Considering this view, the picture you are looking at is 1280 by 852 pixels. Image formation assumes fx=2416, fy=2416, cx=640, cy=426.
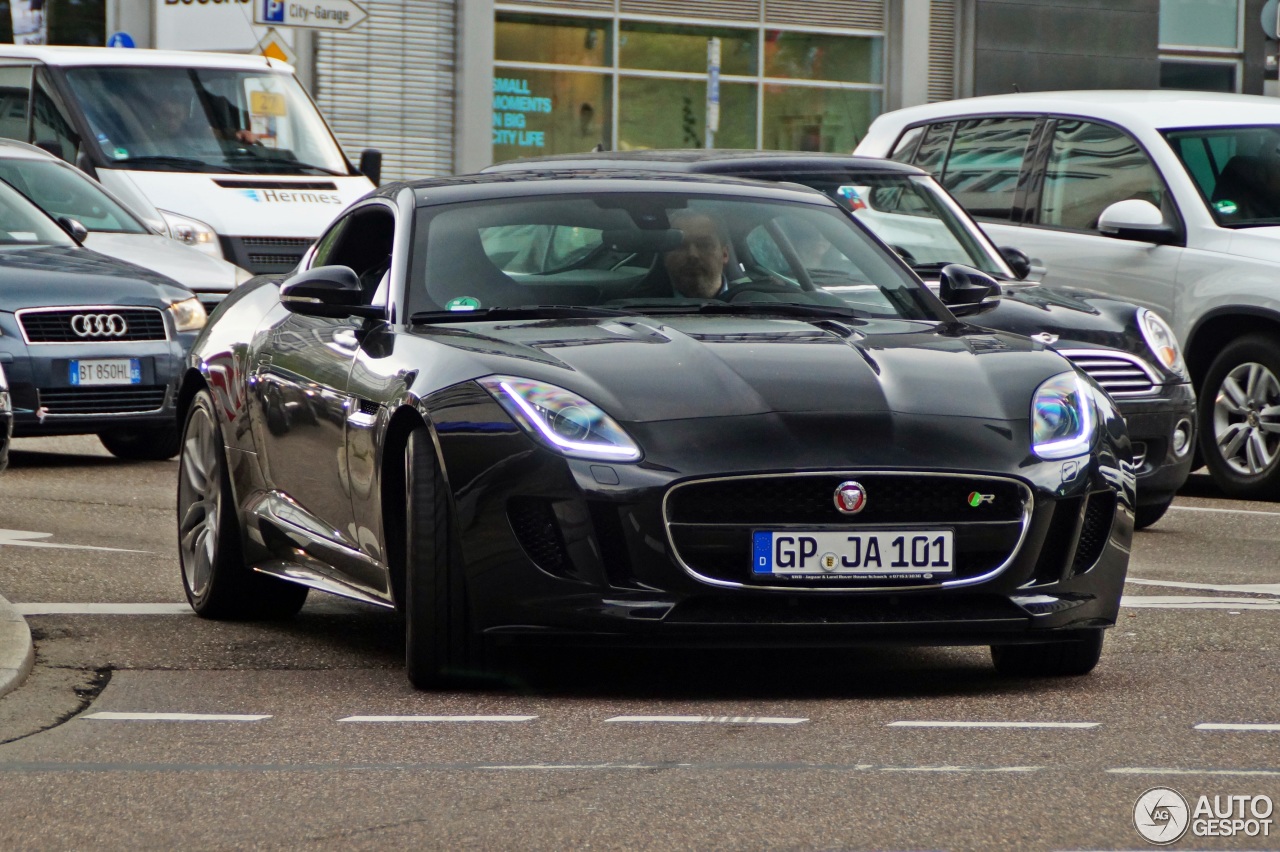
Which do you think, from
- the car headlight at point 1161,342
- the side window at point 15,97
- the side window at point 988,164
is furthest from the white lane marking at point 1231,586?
the side window at point 15,97

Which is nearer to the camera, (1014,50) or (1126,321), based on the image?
(1126,321)

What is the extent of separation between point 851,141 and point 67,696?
2442 centimetres

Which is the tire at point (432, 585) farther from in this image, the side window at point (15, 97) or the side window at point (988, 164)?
the side window at point (15, 97)

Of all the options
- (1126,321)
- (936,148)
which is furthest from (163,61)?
(1126,321)

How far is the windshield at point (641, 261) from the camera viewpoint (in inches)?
272

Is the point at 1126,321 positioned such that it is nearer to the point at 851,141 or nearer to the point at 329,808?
the point at 329,808

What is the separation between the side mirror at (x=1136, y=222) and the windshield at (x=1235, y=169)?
0.33 meters

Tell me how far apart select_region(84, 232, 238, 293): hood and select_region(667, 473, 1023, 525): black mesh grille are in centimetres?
899

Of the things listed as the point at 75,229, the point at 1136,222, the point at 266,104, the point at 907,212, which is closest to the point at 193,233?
the point at 266,104

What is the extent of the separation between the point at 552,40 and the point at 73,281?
1578 centimetres

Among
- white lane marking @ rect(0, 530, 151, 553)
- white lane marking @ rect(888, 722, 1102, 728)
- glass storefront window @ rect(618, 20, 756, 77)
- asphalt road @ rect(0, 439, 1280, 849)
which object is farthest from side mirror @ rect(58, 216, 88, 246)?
glass storefront window @ rect(618, 20, 756, 77)

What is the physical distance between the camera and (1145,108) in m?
12.5

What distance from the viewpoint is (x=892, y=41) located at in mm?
30328

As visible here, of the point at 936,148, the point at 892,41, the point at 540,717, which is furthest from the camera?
the point at 892,41
